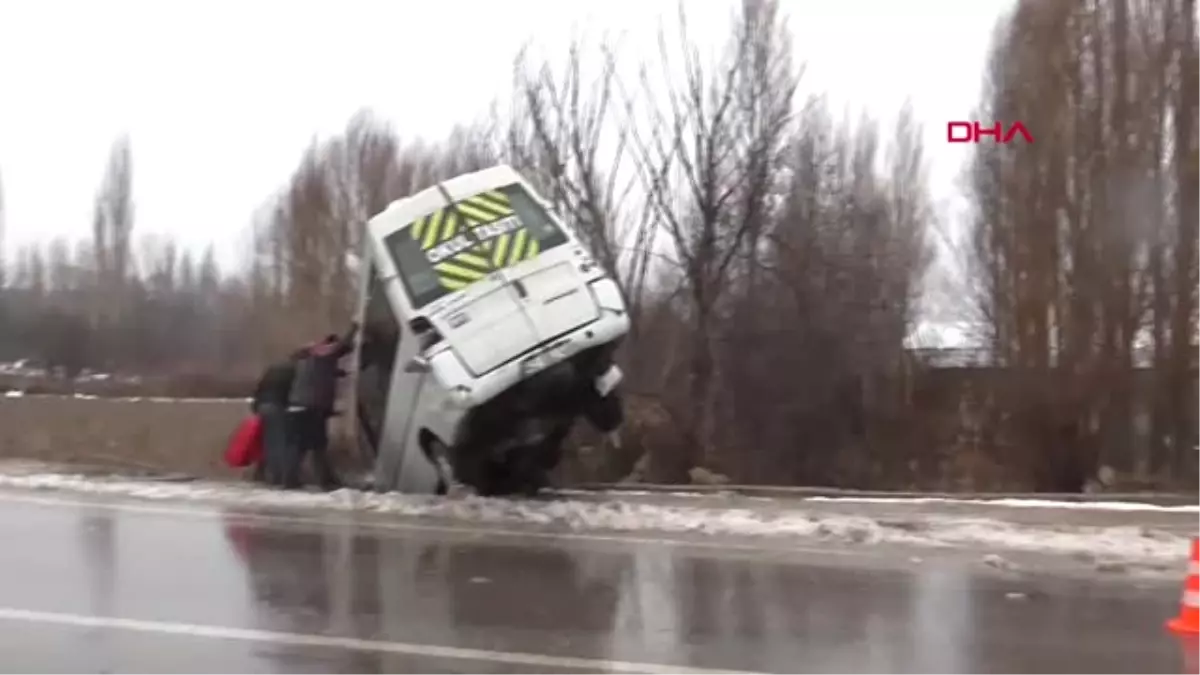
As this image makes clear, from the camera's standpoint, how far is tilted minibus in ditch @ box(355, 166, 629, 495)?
37.3ft

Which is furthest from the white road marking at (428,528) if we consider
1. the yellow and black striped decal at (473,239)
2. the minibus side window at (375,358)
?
the yellow and black striped decal at (473,239)

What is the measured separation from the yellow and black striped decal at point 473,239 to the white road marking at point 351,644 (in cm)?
509

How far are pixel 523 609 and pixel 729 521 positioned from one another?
379 centimetres

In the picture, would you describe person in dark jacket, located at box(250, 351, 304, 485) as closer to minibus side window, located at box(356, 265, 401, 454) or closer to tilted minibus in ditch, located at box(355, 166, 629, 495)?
minibus side window, located at box(356, 265, 401, 454)

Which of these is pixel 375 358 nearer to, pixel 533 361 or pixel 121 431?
pixel 533 361

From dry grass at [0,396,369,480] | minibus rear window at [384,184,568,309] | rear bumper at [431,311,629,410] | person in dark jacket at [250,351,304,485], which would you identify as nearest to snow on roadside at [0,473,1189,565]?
person in dark jacket at [250,351,304,485]

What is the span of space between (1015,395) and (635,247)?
641cm

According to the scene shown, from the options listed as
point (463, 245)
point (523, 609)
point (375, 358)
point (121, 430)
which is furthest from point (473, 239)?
point (121, 430)

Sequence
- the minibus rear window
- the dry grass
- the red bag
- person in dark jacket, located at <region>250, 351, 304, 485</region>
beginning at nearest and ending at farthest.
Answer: the minibus rear window, person in dark jacket, located at <region>250, 351, 304, 485</region>, the red bag, the dry grass

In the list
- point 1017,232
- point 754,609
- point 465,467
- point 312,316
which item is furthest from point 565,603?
point 312,316

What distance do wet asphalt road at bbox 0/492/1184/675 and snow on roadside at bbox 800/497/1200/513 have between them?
9.56ft

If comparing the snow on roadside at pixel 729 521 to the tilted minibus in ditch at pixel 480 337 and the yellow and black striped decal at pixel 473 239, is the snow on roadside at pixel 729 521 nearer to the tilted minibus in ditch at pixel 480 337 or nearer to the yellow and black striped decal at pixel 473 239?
the tilted minibus in ditch at pixel 480 337

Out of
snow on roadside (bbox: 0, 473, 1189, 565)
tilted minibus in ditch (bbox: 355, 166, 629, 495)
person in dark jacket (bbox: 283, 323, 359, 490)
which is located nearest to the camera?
snow on roadside (bbox: 0, 473, 1189, 565)

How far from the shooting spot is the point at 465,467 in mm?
12148
